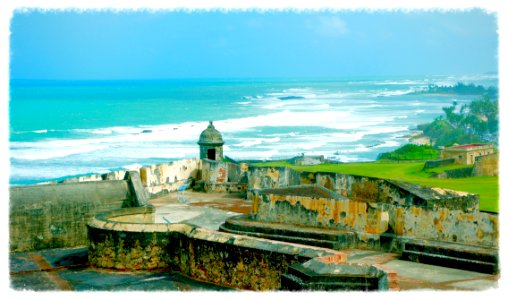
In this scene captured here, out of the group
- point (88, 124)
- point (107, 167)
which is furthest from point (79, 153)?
point (88, 124)

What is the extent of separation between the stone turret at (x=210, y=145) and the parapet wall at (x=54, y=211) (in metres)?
8.09

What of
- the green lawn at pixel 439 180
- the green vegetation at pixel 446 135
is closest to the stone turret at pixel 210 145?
the green lawn at pixel 439 180

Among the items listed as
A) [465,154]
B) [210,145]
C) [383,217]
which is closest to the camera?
[383,217]

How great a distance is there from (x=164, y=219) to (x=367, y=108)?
111758 mm

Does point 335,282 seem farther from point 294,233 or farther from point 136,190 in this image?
point 136,190

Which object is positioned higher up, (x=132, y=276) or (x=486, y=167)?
(x=486, y=167)

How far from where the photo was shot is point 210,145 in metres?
25.8

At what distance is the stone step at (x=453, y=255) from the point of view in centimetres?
1277

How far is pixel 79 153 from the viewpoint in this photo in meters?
68.9

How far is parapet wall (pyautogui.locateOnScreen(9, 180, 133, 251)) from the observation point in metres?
17.0

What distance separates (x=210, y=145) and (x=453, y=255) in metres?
13.5

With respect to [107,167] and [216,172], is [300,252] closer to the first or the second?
[216,172]

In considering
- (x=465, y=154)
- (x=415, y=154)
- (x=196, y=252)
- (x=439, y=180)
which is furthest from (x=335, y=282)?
(x=415, y=154)

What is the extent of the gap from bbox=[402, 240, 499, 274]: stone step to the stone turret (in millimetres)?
12611
